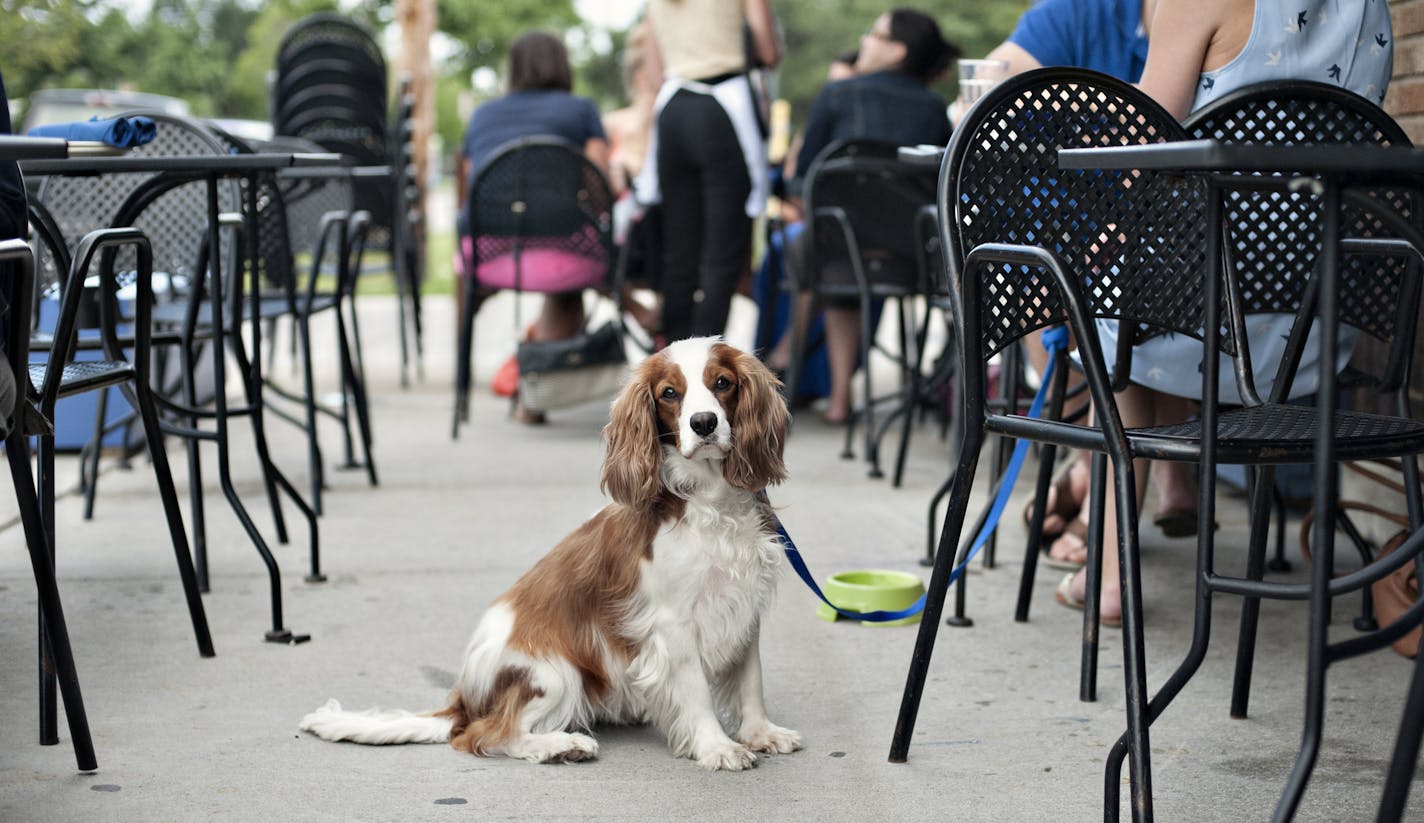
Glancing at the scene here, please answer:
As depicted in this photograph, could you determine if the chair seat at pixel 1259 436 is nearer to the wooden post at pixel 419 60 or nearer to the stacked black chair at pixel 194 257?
the stacked black chair at pixel 194 257

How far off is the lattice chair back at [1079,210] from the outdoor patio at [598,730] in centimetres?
84

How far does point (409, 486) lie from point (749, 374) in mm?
3139

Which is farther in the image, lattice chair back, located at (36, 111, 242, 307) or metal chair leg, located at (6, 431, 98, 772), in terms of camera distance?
lattice chair back, located at (36, 111, 242, 307)

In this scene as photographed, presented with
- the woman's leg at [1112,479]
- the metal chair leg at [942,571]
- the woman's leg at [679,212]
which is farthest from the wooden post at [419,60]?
the metal chair leg at [942,571]

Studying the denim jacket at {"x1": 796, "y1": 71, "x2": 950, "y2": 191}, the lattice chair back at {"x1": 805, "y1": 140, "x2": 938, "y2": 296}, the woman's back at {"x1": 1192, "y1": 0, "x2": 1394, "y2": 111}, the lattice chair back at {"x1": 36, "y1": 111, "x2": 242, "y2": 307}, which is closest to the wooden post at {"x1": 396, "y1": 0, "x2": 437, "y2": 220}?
the denim jacket at {"x1": 796, "y1": 71, "x2": 950, "y2": 191}

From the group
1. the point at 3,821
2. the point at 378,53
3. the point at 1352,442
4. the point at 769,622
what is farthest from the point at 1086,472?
the point at 378,53

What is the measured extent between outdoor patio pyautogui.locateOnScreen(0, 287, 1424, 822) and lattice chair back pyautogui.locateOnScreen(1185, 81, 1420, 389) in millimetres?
847

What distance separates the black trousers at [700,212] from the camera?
6.81 meters

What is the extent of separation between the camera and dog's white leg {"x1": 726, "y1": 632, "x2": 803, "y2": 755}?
9.95 ft

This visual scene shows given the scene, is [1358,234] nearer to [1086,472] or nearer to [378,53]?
[1086,472]

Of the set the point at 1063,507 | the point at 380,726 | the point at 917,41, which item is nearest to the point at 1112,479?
the point at 1063,507

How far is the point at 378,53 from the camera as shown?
37.8 ft

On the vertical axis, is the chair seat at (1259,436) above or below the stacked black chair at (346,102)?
below

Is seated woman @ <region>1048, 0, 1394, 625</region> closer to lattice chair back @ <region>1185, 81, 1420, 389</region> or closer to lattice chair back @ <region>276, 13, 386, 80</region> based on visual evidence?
lattice chair back @ <region>1185, 81, 1420, 389</region>
